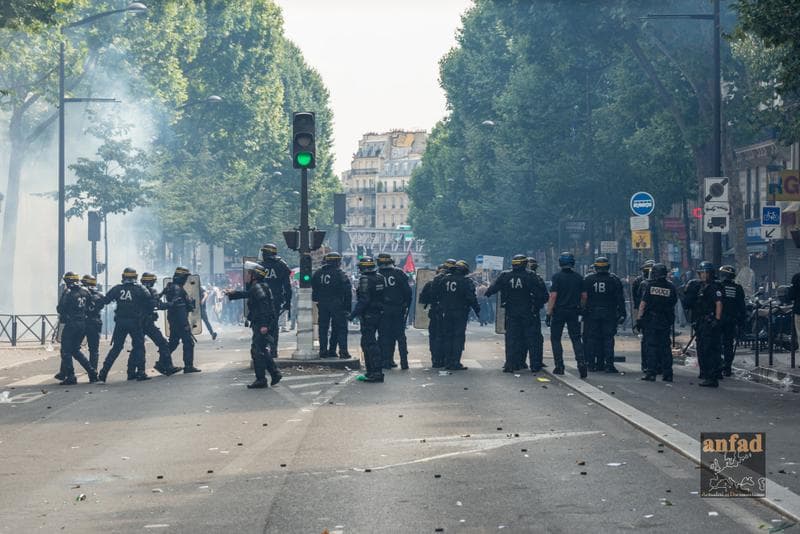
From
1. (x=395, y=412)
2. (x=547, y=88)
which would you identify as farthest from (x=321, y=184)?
(x=395, y=412)

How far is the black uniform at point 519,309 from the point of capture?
854 inches

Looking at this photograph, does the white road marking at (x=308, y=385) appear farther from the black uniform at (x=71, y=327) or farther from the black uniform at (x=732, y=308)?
the black uniform at (x=732, y=308)

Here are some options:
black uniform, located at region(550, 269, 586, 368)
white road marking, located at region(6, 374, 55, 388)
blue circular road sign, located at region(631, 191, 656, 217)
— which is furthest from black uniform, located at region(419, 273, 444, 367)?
blue circular road sign, located at region(631, 191, 656, 217)

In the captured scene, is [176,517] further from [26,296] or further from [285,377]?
[26,296]

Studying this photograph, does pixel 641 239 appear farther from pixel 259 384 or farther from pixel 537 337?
pixel 259 384

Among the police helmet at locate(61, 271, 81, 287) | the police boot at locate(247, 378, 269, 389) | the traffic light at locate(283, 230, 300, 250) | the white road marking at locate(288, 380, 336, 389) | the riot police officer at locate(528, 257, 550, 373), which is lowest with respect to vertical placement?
the white road marking at locate(288, 380, 336, 389)

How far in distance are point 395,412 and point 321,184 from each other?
64.3 metres

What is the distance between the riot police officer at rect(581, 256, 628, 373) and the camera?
857 inches


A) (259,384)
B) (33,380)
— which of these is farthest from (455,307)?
(33,380)

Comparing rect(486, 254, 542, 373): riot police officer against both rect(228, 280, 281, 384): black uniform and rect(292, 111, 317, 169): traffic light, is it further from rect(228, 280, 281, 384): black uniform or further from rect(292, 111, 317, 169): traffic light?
rect(228, 280, 281, 384): black uniform

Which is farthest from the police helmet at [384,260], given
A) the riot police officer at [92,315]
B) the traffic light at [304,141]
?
the riot police officer at [92,315]

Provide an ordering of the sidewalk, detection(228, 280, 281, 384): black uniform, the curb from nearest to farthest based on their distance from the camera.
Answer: the curb, the sidewalk, detection(228, 280, 281, 384): black uniform

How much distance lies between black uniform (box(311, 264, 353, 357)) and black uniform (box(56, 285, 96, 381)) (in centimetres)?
359

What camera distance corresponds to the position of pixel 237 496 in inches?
384
